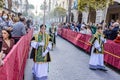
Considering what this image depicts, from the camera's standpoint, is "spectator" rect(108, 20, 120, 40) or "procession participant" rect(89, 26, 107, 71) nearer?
"procession participant" rect(89, 26, 107, 71)

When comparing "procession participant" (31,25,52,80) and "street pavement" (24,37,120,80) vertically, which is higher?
"procession participant" (31,25,52,80)

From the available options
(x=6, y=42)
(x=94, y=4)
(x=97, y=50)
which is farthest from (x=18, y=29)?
(x=94, y=4)

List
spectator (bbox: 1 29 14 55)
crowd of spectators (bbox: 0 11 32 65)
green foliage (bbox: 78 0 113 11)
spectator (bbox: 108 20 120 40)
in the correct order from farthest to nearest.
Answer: green foliage (bbox: 78 0 113 11), spectator (bbox: 108 20 120 40), crowd of spectators (bbox: 0 11 32 65), spectator (bbox: 1 29 14 55)

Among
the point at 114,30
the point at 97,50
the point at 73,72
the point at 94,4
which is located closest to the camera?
the point at 73,72

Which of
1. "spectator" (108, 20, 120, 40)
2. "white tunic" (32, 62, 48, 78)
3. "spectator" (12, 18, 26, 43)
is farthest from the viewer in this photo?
"spectator" (108, 20, 120, 40)

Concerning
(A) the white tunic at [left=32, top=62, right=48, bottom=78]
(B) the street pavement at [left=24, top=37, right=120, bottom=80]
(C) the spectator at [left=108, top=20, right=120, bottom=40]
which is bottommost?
(B) the street pavement at [left=24, top=37, right=120, bottom=80]

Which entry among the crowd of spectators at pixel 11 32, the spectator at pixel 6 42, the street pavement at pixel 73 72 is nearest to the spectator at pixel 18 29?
the crowd of spectators at pixel 11 32

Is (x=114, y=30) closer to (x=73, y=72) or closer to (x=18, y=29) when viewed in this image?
(x=73, y=72)

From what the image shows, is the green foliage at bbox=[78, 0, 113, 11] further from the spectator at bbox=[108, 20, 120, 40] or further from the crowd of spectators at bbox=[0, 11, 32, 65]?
the crowd of spectators at bbox=[0, 11, 32, 65]

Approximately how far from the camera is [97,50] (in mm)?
10609

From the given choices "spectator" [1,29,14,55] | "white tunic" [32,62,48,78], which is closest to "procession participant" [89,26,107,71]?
"white tunic" [32,62,48,78]

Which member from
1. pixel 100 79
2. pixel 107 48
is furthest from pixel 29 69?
pixel 107 48

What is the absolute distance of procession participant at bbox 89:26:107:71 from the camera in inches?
414

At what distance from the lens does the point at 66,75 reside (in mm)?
9430
